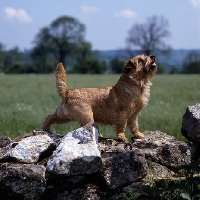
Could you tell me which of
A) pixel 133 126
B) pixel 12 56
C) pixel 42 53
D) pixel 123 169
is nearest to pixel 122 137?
pixel 133 126

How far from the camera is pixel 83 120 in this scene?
6965 millimetres

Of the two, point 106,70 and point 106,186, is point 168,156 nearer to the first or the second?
point 106,186

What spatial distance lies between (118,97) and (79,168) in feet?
6.68

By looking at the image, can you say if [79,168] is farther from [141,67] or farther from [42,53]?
[42,53]

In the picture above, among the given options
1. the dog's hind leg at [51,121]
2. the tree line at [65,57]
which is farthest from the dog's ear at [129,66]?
the tree line at [65,57]

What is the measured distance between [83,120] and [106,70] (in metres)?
108

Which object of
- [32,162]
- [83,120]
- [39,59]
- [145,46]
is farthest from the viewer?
[39,59]

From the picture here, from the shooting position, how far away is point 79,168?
544 cm

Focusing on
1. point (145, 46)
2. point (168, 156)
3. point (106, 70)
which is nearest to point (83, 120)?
point (168, 156)

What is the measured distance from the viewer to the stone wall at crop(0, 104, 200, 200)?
17.8ft

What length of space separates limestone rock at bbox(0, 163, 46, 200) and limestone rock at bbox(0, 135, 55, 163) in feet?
1.18

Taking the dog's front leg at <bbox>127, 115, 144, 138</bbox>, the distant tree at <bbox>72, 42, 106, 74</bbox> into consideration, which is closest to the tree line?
the distant tree at <bbox>72, 42, 106, 74</bbox>

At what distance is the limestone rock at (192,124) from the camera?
6.50 m

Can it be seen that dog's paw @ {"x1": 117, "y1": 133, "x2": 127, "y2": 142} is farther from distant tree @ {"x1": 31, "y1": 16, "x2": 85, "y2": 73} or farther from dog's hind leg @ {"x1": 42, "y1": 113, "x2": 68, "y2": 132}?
distant tree @ {"x1": 31, "y1": 16, "x2": 85, "y2": 73}
